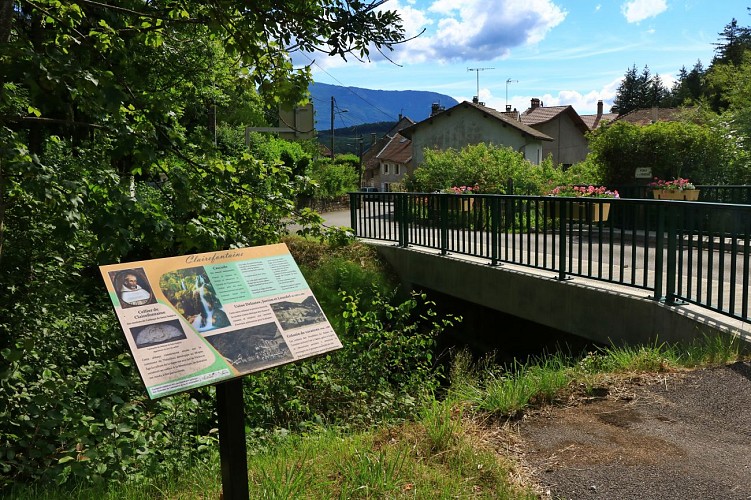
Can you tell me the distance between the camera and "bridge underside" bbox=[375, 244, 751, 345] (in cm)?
601

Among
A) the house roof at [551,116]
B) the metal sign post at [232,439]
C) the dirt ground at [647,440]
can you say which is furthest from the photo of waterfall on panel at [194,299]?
the house roof at [551,116]

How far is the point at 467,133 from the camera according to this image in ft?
163

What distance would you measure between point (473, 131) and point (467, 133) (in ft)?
1.97

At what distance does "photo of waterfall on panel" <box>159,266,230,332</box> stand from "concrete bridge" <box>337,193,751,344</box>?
14.9 ft

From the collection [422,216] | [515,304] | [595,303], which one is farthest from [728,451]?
[422,216]

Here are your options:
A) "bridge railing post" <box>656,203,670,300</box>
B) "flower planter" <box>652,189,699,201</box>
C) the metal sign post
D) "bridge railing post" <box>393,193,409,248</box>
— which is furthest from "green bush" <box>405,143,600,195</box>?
the metal sign post

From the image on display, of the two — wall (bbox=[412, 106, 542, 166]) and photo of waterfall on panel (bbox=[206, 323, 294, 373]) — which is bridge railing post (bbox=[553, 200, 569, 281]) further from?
wall (bbox=[412, 106, 542, 166])

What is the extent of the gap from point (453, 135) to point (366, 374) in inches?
1818

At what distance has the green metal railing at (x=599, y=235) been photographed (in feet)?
19.4

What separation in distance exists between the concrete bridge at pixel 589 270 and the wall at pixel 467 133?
35.8 m

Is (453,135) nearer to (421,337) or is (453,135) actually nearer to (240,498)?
(421,337)

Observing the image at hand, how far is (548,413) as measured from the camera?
429 cm

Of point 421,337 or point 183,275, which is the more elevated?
point 183,275

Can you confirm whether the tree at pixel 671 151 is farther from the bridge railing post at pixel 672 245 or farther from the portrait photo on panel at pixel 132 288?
the portrait photo on panel at pixel 132 288
